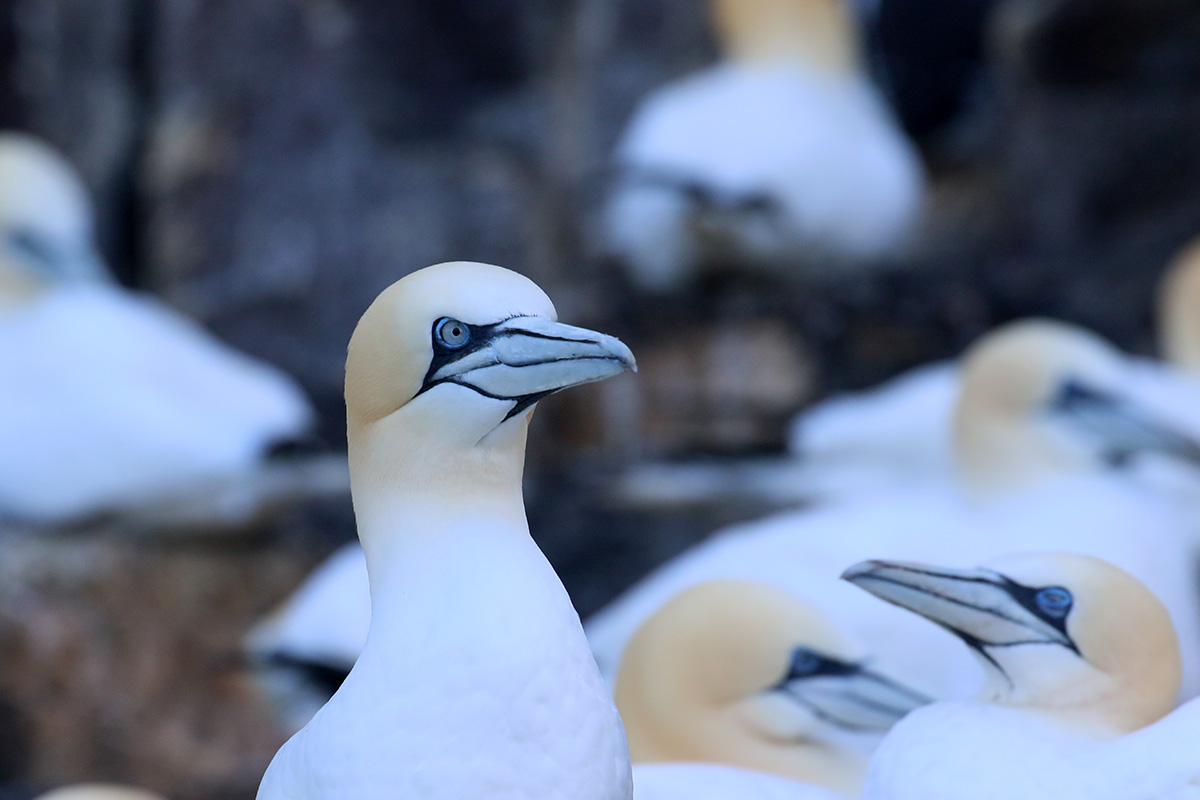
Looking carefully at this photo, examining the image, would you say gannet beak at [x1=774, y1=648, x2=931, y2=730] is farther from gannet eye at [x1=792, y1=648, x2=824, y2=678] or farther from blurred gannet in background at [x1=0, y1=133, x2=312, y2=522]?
blurred gannet in background at [x1=0, y1=133, x2=312, y2=522]

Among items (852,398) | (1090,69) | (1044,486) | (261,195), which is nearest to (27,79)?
(261,195)

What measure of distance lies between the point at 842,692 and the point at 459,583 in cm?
103

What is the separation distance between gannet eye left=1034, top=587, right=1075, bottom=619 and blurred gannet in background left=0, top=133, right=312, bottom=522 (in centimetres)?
388

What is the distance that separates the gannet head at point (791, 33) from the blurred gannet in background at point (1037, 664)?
485 cm

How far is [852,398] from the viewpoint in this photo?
18.2 ft

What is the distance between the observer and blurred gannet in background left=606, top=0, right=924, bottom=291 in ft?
19.5

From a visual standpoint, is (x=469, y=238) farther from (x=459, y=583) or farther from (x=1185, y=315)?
(x=459, y=583)

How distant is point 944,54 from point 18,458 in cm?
649

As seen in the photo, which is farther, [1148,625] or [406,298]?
[1148,625]

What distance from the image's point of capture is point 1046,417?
4.11m

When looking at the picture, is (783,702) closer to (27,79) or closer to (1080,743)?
(1080,743)

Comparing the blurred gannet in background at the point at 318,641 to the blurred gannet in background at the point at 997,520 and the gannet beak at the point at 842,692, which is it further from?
the gannet beak at the point at 842,692

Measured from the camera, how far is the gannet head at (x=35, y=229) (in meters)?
5.71

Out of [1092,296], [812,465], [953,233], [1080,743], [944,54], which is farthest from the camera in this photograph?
[944,54]
